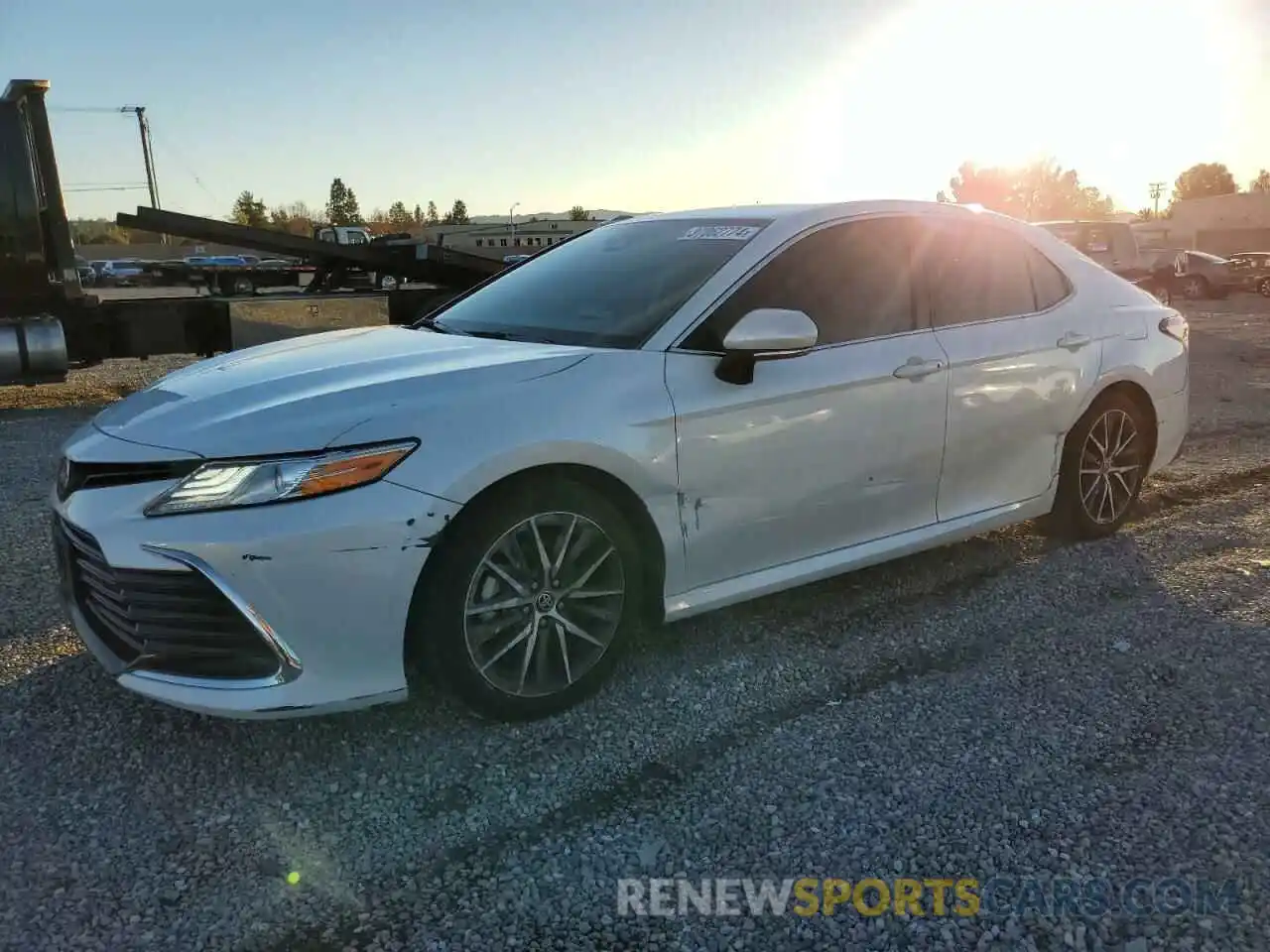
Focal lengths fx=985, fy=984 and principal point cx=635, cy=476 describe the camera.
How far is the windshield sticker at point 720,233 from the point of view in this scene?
384 cm

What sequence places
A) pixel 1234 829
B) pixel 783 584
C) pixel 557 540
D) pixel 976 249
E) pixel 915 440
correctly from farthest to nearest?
1. pixel 976 249
2. pixel 915 440
3. pixel 783 584
4. pixel 557 540
5. pixel 1234 829

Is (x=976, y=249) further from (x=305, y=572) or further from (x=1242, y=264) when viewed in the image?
(x=1242, y=264)

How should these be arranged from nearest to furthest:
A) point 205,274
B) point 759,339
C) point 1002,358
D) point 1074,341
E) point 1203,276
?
point 759,339, point 1002,358, point 1074,341, point 1203,276, point 205,274

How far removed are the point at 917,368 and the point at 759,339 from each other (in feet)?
3.01

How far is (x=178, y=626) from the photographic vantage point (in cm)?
275

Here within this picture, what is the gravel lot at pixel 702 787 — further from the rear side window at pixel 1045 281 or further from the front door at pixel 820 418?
the rear side window at pixel 1045 281

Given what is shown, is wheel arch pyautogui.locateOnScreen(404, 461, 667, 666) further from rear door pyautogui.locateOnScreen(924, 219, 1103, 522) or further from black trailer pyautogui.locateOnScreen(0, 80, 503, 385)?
black trailer pyautogui.locateOnScreen(0, 80, 503, 385)

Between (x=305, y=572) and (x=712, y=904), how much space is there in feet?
4.48

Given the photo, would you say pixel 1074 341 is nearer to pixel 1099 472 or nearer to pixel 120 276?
pixel 1099 472

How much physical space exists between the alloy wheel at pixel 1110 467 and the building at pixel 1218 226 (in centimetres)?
6536

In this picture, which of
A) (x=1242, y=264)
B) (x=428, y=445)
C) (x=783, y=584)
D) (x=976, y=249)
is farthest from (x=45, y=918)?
(x=1242, y=264)

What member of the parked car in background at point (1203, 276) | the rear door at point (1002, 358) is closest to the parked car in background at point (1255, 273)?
the parked car in background at point (1203, 276)

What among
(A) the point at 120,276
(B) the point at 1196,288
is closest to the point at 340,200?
(A) the point at 120,276

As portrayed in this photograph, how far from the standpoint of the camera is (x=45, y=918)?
Result: 7.63ft
